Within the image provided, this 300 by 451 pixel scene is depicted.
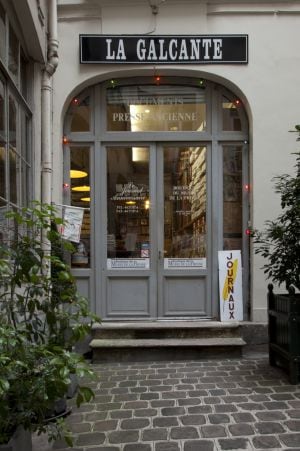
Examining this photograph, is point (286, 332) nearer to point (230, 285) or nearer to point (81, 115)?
point (230, 285)

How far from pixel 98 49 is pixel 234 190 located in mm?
2660

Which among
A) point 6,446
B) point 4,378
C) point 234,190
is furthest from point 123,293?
point 4,378

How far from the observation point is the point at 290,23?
6.38 metres

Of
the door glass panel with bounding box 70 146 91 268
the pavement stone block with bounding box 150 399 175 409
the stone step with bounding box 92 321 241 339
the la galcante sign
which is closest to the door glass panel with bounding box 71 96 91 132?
the door glass panel with bounding box 70 146 91 268

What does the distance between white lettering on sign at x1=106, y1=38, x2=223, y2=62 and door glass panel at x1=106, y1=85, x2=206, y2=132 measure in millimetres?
480

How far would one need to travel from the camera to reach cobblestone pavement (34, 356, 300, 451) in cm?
360

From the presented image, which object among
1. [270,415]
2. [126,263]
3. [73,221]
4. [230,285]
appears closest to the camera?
[270,415]

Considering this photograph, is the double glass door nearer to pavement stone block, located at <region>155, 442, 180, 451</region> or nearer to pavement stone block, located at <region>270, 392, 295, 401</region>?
pavement stone block, located at <region>270, 392, 295, 401</region>

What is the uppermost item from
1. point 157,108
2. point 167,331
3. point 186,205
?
point 157,108

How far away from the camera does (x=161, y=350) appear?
5.86m

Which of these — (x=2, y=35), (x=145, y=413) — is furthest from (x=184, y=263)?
(x=2, y=35)

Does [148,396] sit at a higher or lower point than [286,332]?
lower

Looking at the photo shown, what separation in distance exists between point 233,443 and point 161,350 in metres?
2.37

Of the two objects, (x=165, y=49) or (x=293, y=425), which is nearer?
(x=293, y=425)
